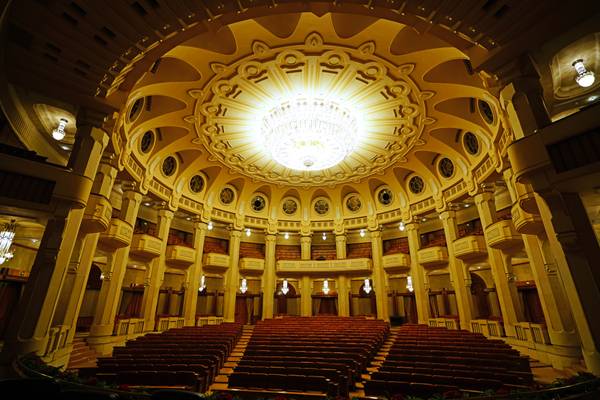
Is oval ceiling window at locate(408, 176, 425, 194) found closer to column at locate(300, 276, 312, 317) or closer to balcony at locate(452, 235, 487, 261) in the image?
balcony at locate(452, 235, 487, 261)

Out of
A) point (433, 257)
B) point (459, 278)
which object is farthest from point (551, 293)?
point (433, 257)

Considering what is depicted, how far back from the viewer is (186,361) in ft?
22.0

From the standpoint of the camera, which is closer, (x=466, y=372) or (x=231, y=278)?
(x=466, y=372)

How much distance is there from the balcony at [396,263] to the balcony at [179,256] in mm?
11748

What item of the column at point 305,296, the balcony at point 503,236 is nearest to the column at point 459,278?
the balcony at point 503,236

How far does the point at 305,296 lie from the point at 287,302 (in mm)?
2052

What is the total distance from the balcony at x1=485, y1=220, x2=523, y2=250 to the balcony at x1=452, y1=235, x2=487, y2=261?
120cm

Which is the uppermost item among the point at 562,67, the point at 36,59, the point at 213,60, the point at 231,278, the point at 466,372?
the point at 213,60

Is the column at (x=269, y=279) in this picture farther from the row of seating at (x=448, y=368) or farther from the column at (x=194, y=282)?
the row of seating at (x=448, y=368)

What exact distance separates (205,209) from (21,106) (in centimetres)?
1038

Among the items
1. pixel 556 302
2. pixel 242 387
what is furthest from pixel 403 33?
pixel 242 387

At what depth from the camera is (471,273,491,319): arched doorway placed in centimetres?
1608

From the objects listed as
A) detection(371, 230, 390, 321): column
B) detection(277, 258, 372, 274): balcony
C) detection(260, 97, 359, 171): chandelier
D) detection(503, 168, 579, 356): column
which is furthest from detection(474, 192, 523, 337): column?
detection(277, 258, 372, 274): balcony

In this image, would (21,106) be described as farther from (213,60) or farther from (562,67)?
(562,67)
